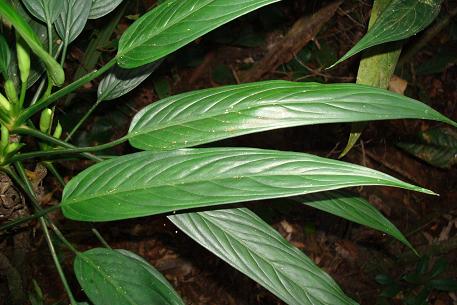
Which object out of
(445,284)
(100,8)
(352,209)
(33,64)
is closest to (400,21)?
(352,209)

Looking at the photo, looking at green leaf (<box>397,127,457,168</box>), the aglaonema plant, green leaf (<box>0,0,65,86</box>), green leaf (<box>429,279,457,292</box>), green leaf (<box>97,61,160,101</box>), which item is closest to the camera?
green leaf (<box>0,0,65,86</box>)

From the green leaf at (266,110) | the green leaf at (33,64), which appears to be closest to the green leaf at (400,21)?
the green leaf at (266,110)

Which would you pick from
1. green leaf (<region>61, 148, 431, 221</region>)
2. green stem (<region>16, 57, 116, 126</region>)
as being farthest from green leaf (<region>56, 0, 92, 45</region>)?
green leaf (<region>61, 148, 431, 221</region>)

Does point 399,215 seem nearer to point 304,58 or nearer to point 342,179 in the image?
point 304,58

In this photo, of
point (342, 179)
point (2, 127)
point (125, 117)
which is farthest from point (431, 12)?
point (125, 117)

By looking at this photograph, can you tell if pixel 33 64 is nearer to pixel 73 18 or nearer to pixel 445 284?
pixel 73 18

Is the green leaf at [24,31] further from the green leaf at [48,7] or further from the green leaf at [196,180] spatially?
the green leaf at [48,7]

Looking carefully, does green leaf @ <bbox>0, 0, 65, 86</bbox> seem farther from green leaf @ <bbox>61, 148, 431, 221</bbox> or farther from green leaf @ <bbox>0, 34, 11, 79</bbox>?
green leaf @ <bbox>0, 34, 11, 79</bbox>
